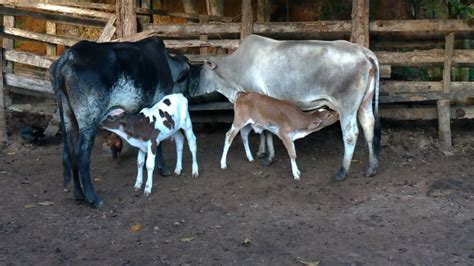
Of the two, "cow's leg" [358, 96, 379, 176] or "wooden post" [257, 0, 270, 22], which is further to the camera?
"wooden post" [257, 0, 270, 22]

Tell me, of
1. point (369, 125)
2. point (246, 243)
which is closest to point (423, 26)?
point (369, 125)

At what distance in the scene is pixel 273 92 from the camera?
9.12m

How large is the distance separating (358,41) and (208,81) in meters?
2.18

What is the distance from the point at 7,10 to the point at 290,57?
4.95 m

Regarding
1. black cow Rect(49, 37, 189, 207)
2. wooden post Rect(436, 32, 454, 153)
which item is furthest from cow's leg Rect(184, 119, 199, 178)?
wooden post Rect(436, 32, 454, 153)

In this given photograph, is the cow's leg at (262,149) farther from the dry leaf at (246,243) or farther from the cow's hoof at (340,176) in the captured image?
the dry leaf at (246,243)

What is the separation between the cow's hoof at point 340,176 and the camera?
841cm

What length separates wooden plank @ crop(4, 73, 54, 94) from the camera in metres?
10.8

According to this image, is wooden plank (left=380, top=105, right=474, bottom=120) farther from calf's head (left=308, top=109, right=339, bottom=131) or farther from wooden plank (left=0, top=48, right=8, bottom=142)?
wooden plank (left=0, top=48, right=8, bottom=142)

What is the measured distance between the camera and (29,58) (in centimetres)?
A: 1090

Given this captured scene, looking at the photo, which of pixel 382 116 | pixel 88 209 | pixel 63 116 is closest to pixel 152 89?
pixel 63 116

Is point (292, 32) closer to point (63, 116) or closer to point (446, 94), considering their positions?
point (446, 94)

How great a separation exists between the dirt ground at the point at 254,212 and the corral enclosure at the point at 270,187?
0.06ft

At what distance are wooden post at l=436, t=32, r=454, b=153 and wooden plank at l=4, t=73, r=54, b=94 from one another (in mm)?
5932
